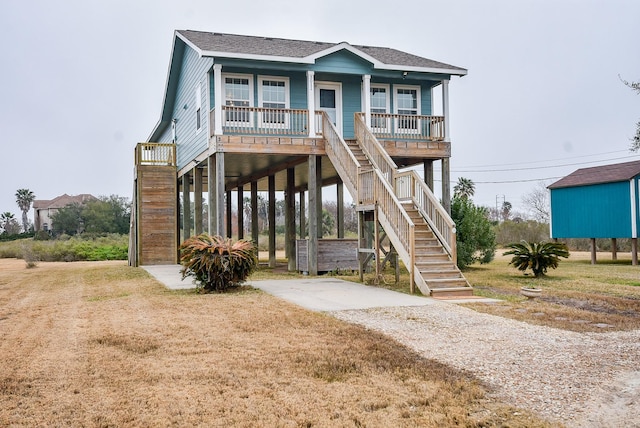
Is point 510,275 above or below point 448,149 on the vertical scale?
below

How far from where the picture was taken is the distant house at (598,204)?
22.8m

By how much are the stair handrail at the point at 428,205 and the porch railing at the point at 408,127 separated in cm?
404

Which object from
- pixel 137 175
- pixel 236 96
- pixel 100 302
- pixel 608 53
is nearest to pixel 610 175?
pixel 608 53

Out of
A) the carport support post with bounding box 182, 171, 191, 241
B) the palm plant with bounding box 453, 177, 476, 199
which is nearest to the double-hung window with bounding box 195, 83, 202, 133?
the carport support post with bounding box 182, 171, 191, 241

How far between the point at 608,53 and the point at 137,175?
19.0m

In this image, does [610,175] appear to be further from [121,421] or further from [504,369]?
[121,421]

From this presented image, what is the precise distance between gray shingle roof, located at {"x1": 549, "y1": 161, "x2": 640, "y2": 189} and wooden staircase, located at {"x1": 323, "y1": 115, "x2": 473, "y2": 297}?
12355 mm

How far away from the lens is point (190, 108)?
21.4 m

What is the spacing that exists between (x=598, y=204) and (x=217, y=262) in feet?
59.5

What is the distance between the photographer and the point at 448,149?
18.6 metres

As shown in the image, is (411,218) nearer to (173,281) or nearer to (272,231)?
(173,281)

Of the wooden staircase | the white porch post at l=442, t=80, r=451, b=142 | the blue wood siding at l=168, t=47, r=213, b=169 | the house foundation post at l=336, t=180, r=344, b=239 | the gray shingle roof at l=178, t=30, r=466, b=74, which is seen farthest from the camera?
the house foundation post at l=336, t=180, r=344, b=239

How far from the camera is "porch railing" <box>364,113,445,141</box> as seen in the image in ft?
60.7

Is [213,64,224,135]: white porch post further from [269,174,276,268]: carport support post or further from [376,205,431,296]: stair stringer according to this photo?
[269,174,276,268]: carport support post
